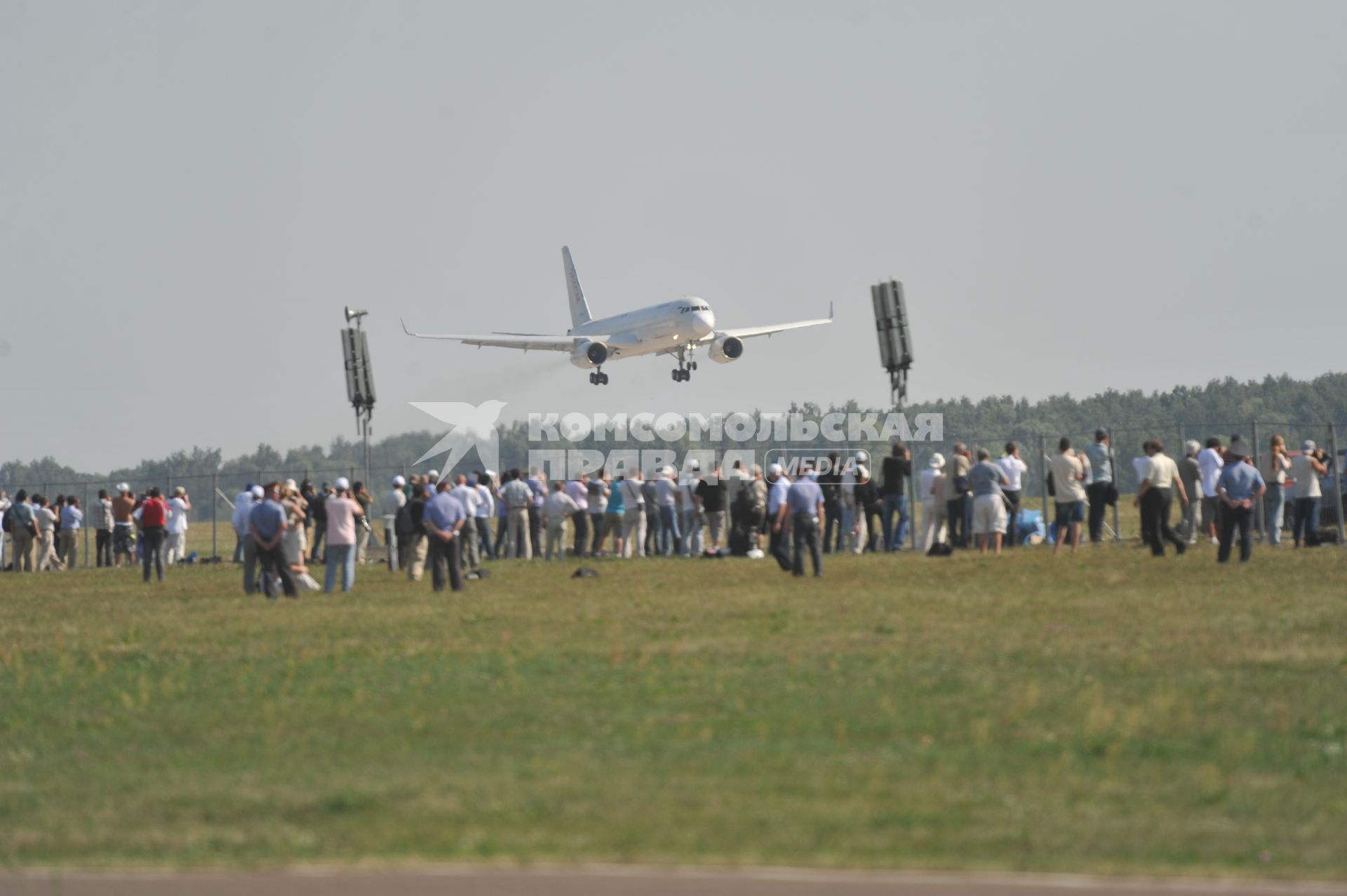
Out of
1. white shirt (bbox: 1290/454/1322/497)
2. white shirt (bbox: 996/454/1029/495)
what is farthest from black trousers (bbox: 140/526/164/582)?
white shirt (bbox: 1290/454/1322/497)

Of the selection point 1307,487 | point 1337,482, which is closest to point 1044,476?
point 1307,487

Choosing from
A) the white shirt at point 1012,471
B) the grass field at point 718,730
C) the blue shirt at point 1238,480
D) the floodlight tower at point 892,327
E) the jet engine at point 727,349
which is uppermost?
the jet engine at point 727,349

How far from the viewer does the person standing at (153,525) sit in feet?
78.7

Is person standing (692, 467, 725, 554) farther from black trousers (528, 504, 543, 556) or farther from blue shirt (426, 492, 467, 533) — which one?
blue shirt (426, 492, 467, 533)

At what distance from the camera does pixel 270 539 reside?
20.1 meters

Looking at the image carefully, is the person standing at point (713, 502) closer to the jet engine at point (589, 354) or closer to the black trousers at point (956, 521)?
the black trousers at point (956, 521)

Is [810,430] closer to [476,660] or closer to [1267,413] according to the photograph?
[476,660]

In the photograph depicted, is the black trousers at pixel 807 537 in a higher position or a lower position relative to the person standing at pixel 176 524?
lower

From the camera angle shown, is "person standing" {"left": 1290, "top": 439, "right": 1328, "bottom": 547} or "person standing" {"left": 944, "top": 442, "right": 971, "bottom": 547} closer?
"person standing" {"left": 1290, "top": 439, "right": 1328, "bottom": 547}

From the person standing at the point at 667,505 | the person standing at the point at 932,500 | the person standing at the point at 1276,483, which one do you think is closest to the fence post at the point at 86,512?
the person standing at the point at 667,505

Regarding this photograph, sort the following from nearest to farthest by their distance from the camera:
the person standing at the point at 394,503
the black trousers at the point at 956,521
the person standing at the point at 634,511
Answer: the person standing at the point at 394,503
the black trousers at the point at 956,521
the person standing at the point at 634,511

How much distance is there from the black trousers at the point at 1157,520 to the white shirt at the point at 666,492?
816cm

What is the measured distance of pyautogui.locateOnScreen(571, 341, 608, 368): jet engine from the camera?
5103 centimetres

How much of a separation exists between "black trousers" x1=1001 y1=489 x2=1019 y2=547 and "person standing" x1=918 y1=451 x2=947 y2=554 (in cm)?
121
